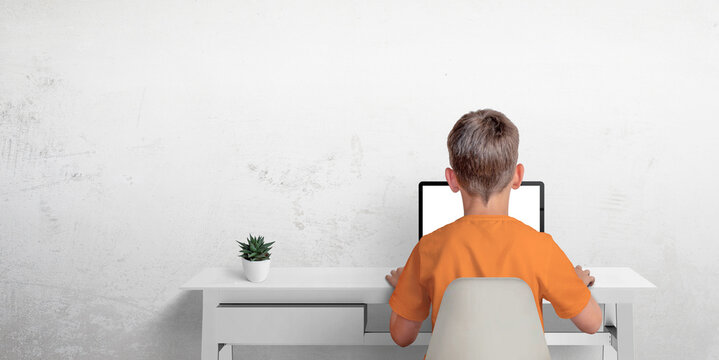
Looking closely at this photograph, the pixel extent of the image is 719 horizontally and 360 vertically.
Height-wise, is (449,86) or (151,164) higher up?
(449,86)

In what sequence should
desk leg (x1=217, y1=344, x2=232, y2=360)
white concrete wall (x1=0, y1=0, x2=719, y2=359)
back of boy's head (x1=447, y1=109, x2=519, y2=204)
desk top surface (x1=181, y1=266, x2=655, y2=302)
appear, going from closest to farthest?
back of boy's head (x1=447, y1=109, x2=519, y2=204) → desk top surface (x1=181, y1=266, x2=655, y2=302) → desk leg (x1=217, y1=344, x2=232, y2=360) → white concrete wall (x1=0, y1=0, x2=719, y2=359)

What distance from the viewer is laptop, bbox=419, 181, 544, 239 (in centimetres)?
190

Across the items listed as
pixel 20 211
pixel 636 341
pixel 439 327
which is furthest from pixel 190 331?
pixel 636 341

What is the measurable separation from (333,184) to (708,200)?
156cm

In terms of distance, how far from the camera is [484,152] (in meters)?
1.15

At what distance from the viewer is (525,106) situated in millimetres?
2219

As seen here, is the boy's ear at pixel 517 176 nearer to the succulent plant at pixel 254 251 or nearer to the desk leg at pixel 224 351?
the succulent plant at pixel 254 251

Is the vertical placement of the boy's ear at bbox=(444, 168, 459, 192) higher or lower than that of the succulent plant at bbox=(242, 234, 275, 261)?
higher

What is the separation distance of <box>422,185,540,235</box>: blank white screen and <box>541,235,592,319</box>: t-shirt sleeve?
0.77m

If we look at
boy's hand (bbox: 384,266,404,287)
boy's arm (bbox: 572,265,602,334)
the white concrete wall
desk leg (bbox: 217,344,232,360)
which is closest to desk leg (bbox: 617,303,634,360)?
the white concrete wall

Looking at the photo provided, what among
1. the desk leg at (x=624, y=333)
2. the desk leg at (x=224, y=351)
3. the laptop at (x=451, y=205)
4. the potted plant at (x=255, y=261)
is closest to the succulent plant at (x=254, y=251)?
the potted plant at (x=255, y=261)

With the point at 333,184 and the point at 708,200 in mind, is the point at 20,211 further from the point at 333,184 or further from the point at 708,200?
the point at 708,200

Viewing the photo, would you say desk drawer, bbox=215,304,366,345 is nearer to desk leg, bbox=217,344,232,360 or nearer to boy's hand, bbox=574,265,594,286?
desk leg, bbox=217,344,232,360

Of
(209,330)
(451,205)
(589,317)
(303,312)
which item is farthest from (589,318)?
(209,330)
